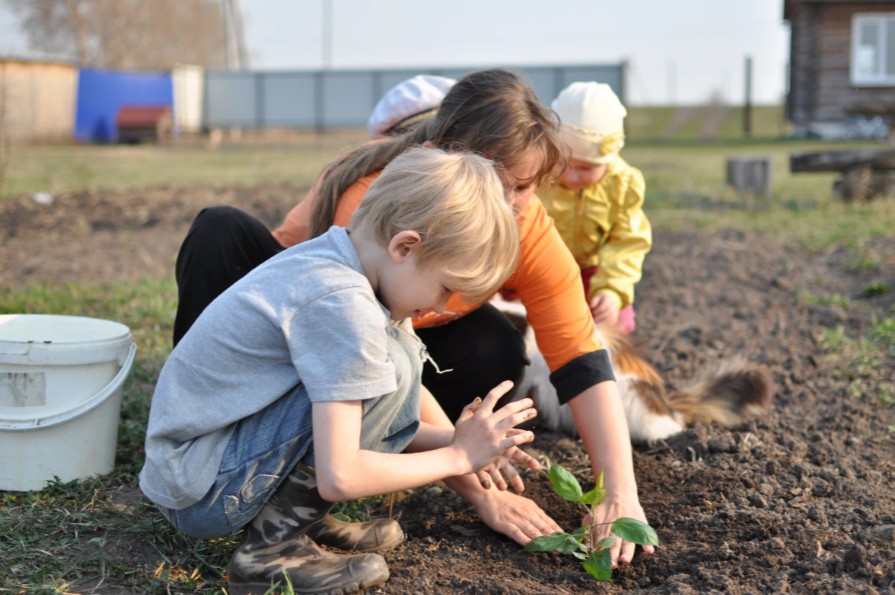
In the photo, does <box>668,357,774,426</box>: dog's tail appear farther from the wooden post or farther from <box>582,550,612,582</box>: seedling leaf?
the wooden post

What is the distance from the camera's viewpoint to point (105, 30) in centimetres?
3953

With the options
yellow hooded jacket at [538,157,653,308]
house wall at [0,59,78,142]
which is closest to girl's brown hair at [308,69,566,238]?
yellow hooded jacket at [538,157,653,308]

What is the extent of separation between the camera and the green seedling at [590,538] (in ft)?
7.41

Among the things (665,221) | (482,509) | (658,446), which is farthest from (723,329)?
(665,221)

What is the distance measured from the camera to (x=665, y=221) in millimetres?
8305

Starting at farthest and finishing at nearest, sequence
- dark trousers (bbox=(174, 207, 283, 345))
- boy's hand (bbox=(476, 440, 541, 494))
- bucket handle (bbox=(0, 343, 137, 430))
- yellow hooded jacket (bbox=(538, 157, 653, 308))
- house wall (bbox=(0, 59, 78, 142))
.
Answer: house wall (bbox=(0, 59, 78, 142)), yellow hooded jacket (bbox=(538, 157, 653, 308)), dark trousers (bbox=(174, 207, 283, 345)), bucket handle (bbox=(0, 343, 137, 430)), boy's hand (bbox=(476, 440, 541, 494))

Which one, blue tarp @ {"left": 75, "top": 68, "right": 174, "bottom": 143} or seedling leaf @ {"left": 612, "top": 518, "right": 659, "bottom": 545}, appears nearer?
seedling leaf @ {"left": 612, "top": 518, "right": 659, "bottom": 545}

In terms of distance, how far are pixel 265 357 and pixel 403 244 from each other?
1.30ft

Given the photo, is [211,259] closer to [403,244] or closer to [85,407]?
[85,407]

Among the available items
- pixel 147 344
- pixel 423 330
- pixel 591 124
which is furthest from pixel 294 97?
pixel 423 330

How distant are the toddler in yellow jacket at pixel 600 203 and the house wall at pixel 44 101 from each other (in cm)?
2067

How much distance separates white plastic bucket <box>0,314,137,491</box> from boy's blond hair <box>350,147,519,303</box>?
0.99 m

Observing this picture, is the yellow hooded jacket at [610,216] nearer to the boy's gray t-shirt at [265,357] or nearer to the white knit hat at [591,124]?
the white knit hat at [591,124]

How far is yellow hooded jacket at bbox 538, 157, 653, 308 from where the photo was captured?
3.82 meters
